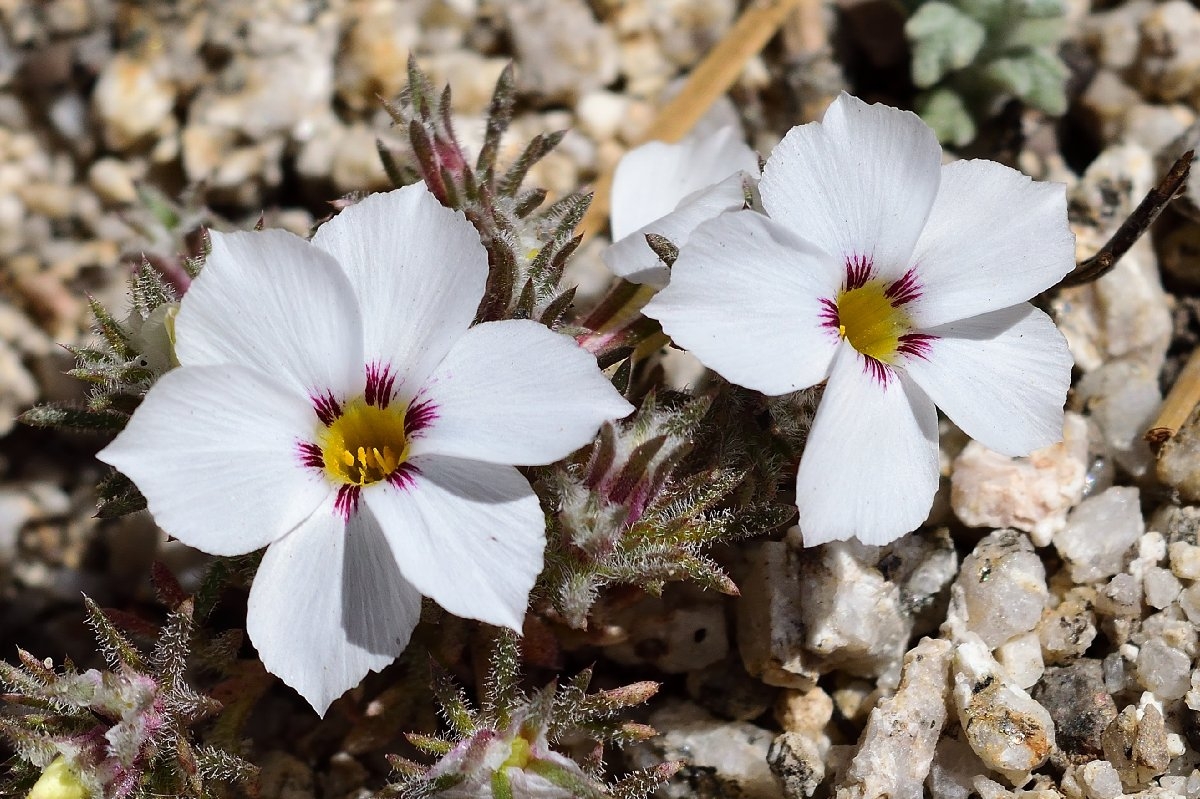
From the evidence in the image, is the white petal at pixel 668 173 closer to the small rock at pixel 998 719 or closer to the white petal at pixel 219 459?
the white petal at pixel 219 459

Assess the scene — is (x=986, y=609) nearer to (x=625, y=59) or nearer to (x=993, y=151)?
(x=993, y=151)

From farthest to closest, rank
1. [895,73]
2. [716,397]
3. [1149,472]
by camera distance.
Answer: [895,73] < [1149,472] < [716,397]

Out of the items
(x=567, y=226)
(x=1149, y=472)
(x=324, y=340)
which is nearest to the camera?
(x=324, y=340)

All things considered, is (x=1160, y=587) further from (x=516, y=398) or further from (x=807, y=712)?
(x=516, y=398)

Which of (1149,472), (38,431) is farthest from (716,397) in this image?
(38,431)

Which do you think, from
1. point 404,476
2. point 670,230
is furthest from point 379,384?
point 670,230

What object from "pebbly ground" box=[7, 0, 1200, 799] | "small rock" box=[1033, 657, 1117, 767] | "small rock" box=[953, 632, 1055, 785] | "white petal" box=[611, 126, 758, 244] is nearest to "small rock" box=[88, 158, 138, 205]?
"pebbly ground" box=[7, 0, 1200, 799]

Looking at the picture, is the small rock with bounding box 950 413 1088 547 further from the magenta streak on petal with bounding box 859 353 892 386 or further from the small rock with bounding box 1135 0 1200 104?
the small rock with bounding box 1135 0 1200 104
